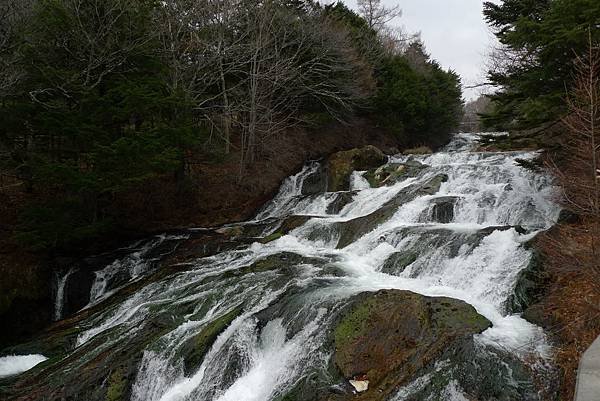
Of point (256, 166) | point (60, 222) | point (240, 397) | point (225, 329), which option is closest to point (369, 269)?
point (225, 329)

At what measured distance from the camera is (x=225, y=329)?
23.5ft

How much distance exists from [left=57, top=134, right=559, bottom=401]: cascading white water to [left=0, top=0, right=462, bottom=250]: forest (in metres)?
3.89

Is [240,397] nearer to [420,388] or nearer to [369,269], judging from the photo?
[420,388]

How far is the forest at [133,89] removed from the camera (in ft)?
38.5

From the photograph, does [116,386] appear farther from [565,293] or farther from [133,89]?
[133,89]

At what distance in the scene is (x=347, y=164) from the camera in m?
18.9

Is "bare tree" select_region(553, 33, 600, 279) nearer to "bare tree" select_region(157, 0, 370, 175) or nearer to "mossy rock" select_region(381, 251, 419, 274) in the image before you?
"mossy rock" select_region(381, 251, 419, 274)

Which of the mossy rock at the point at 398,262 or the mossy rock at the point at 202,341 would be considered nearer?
the mossy rock at the point at 202,341

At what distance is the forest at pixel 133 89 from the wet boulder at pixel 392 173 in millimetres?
5473

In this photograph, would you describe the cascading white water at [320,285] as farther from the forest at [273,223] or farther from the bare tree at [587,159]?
the bare tree at [587,159]

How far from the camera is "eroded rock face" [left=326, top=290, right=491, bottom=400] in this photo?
560 cm

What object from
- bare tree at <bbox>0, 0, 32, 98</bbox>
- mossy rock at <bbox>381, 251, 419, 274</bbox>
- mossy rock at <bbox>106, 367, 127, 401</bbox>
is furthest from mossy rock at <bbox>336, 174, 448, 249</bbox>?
bare tree at <bbox>0, 0, 32, 98</bbox>

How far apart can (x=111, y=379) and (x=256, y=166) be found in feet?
46.0

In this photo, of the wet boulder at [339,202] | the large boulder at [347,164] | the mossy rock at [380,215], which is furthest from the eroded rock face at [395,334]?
the large boulder at [347,164]
